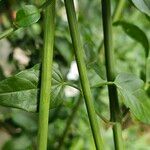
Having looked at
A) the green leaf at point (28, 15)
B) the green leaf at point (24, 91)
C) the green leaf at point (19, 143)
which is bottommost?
the green leaf at point (19, 143)

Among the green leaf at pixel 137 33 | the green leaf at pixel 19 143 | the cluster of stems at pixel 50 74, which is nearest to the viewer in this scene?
the cluster of stems at pixel 50 74

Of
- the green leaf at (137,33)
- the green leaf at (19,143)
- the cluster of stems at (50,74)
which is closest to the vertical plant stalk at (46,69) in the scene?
the cluster of stems at (50,74)

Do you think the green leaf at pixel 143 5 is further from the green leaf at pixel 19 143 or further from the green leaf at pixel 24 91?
the green leaf at pixel 19 143

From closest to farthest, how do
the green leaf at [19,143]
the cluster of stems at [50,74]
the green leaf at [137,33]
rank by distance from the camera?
1. the cluster of stems at [50,74]
2. the green leaf at [137,33]
3. the green leaf at [19,143]

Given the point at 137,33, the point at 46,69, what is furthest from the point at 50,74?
the point at 137,33

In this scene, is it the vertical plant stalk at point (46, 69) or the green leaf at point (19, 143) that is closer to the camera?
the vertical plant stalk at point (46, 69)

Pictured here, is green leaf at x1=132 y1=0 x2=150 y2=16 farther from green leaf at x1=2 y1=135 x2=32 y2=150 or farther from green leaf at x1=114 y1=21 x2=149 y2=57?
green leaf at x1=2 y1=135 x2=32 y2=150

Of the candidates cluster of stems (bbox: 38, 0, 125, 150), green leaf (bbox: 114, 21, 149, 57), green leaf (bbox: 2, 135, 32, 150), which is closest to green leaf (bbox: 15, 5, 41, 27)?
cluster of stems (bbox: 38, 0, 125, 150)
